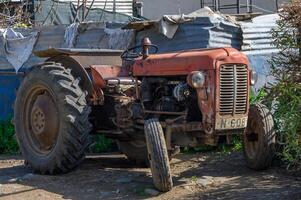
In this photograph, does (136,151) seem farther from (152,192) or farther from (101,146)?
(101,146)

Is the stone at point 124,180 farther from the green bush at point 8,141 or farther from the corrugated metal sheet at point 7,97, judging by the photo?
the corrugated metal sheet at point 7,97

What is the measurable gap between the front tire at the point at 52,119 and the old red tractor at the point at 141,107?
0.04ft

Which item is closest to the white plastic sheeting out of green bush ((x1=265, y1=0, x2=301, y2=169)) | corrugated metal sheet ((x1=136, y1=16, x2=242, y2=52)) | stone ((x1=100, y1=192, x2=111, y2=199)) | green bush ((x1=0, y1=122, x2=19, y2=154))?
green bush ((x1=0, y1=122, x2=19, y2=154))

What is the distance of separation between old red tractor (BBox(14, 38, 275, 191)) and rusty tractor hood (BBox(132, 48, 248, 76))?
0.01 metres

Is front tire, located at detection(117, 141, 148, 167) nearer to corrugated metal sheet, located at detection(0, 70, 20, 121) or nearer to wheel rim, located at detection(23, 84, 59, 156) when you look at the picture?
wheel rim, located at detection(23, 84, 59, 156)

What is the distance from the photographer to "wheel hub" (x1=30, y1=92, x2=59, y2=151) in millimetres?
8258

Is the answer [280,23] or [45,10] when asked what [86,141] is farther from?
[45,10]

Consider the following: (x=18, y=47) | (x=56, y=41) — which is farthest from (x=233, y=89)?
(x=18, y=47)

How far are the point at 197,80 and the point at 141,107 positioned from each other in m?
1.13

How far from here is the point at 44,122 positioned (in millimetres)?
8367

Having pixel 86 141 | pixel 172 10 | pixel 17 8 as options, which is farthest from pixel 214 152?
pixel 172 10

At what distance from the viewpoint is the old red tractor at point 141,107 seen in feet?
23.1

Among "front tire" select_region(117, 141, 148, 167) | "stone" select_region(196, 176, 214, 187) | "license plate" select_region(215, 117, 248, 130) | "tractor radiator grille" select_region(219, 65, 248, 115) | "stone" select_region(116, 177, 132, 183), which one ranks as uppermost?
"tractor radiator grille" select_region(219, 65, 248, 115)

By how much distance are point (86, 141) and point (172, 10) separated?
11853 mm
